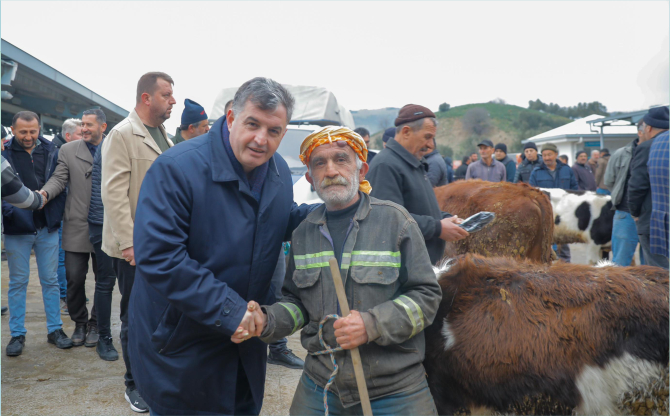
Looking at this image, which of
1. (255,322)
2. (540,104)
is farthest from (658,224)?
(540,104)

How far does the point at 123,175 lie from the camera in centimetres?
324

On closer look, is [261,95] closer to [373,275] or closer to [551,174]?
[373,275]

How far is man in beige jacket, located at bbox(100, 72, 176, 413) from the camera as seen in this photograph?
3180 millimetres

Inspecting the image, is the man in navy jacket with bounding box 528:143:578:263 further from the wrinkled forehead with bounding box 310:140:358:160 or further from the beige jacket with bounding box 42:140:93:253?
the wrinkled forehead with bounding box 310:140:358:160

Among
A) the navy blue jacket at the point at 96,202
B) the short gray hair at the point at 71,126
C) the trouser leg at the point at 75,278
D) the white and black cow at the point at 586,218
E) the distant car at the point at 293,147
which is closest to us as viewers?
the navy blue jacket at the point at 96,202

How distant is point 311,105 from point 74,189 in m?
6.42

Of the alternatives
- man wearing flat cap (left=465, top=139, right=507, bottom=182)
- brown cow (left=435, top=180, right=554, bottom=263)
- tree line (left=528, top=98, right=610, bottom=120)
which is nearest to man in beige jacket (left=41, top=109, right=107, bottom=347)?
brown cow (left=435, top=180, right=554, bottom=263)

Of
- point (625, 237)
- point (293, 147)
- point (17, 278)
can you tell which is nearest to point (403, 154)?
point (17, 278)

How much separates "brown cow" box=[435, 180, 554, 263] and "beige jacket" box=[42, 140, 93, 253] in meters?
3.68

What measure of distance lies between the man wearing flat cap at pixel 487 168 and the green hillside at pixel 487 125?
54843 millimetres

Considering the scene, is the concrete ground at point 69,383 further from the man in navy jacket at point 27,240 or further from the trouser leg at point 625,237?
the trouser leg at point 625,237

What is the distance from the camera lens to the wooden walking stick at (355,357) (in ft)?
6.27

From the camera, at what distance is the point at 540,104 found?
84250mm

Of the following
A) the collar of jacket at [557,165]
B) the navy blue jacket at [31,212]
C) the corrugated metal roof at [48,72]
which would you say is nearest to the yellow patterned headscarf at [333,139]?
the navy blue jacket at [31,212]
